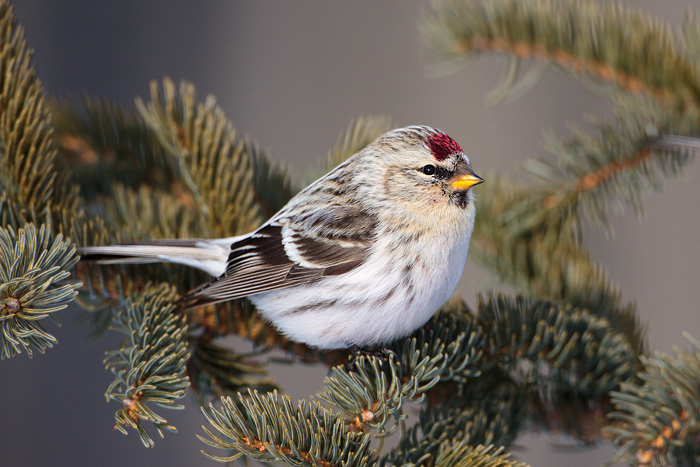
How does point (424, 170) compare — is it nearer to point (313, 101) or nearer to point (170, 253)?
point (170, 253)

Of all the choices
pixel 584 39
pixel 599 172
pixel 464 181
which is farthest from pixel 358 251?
pixel 584 39

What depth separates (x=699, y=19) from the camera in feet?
3.81

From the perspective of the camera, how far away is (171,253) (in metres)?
0.95

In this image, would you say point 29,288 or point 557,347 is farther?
point 557,347

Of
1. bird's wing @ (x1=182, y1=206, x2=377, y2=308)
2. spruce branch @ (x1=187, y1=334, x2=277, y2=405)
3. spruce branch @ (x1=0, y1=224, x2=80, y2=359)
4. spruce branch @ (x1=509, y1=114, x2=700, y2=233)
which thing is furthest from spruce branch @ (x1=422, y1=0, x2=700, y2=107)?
spruce branch @ (x1=0, y1=224, x2=80, y2=359)

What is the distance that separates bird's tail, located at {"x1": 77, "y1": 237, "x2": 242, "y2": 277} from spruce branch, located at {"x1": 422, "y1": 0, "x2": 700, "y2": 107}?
0.58m

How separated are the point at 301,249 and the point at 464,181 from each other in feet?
0.91

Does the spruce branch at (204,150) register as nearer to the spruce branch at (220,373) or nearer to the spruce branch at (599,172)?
the spruce branch at (220,373)

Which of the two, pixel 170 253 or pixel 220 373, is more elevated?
pixel 170 253

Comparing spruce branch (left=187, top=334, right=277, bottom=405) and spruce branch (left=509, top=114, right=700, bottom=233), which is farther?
spruce branch (left=509, top=114, right=700, bottom=233)

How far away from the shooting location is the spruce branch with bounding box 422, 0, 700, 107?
44.7 inches

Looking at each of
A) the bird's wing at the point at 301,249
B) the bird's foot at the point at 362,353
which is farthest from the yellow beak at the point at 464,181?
the bird's foot at the point at 362,353

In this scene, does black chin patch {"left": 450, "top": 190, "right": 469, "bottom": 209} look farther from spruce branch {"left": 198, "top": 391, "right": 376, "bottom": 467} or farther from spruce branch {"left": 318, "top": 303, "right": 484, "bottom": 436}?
spruce branch {"left": 198, "top": 391, "right": 376, "bottom": 467}

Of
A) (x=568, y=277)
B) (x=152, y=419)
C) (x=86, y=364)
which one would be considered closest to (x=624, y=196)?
(x=568, y=277)
